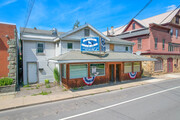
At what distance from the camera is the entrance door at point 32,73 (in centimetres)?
1360

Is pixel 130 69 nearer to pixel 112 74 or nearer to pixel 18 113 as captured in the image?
pixel 112 74

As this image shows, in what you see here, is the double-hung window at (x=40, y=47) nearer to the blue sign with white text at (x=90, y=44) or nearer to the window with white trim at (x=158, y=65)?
the blue sign with white text at (x=90, y=44)

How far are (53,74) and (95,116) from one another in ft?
34.0

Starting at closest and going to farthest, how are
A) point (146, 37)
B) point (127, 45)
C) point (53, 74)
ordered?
point (53, 74) < point (127, 45) < point (146, 37)

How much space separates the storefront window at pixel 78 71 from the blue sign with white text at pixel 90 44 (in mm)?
2038

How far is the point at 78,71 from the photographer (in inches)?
469

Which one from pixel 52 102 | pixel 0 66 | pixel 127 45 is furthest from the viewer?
pixel 127 45

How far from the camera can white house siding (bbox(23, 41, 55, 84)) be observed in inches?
A: 526

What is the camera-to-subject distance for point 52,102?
8.16 meters

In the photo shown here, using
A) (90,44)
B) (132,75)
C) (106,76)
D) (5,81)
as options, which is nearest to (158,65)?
(132,75)

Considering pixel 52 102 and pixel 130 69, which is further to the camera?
pixel 130 69

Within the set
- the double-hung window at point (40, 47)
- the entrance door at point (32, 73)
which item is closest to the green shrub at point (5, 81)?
the entrance door at point (32, 73)

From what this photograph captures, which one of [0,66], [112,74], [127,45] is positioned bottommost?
[112,74]

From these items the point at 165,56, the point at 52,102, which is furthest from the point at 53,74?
the point at 165,56
